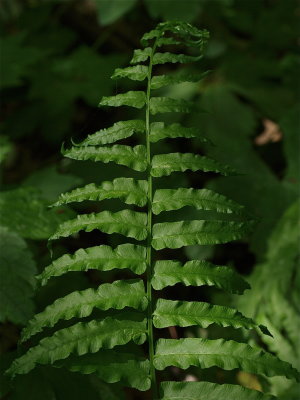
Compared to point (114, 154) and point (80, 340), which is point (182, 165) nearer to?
point (114, 154)

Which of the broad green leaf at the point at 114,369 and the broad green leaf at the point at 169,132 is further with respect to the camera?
the broad green leaf at the point at 169,132

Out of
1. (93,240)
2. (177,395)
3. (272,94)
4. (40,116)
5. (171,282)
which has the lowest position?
(177,395)

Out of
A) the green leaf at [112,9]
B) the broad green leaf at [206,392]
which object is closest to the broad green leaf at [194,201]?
the broad green leaf at [206,392]

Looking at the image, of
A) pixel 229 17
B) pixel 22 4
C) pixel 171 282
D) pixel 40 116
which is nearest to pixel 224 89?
pixel 229 17

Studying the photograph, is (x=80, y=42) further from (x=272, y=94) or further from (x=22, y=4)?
(x=272, y=94)

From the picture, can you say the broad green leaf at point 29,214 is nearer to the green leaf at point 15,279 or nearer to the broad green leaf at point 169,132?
the green leaf at point 15,279

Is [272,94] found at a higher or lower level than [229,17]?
lower
